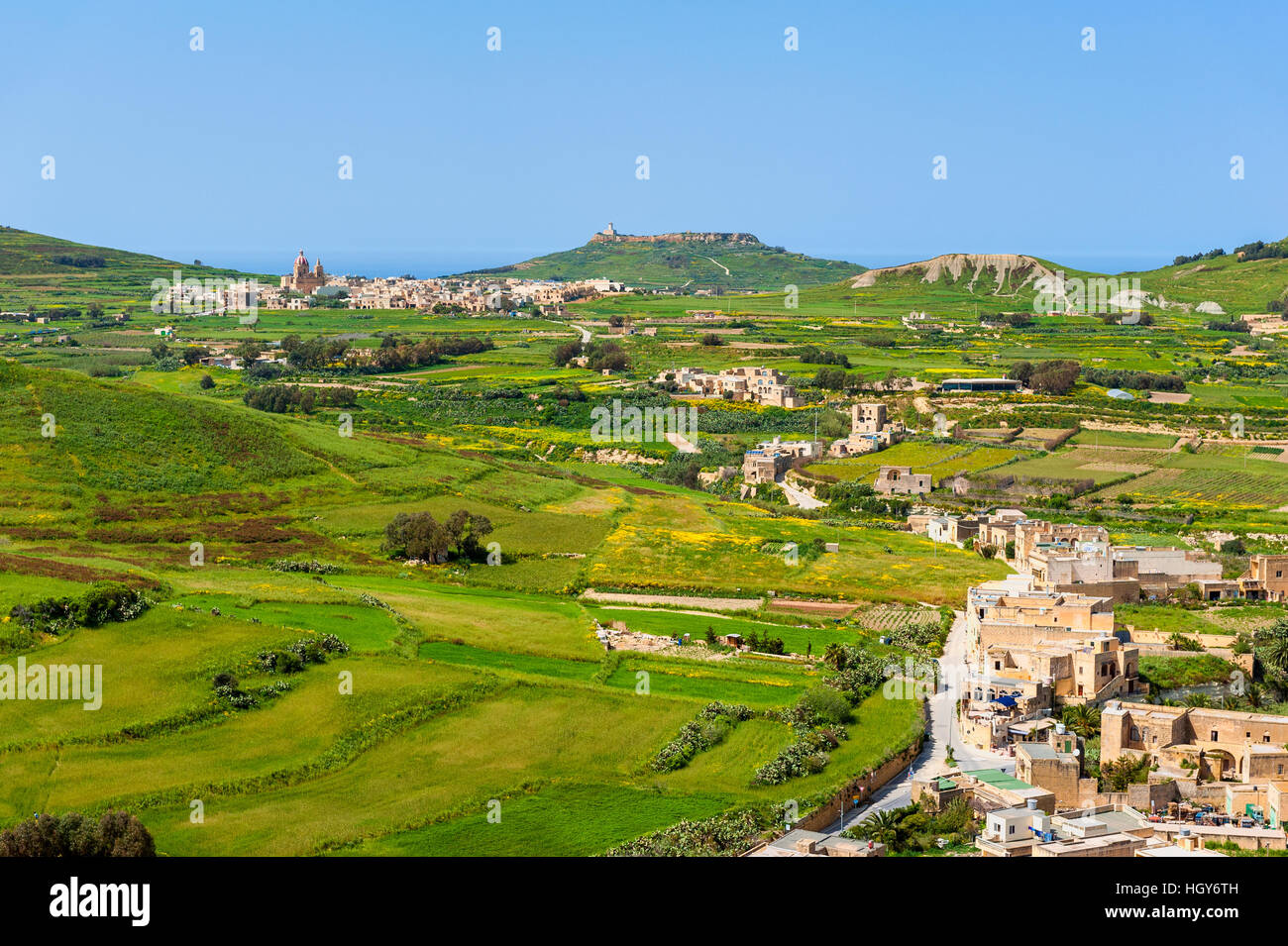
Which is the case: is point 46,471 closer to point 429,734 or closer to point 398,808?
point 429,734

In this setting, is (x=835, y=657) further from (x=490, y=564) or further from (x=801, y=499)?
(x=801, y=499)

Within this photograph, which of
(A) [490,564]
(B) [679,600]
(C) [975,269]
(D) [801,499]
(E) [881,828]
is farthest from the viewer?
(C) [975,269]

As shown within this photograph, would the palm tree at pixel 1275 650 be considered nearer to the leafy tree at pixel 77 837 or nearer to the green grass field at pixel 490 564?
the green grass field at pixel 490 564

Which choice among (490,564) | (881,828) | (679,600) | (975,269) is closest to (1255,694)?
(881,828)

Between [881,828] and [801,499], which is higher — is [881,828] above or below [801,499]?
below

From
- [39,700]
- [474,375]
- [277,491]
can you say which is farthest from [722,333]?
[39,700]

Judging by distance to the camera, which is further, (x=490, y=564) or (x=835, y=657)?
(x=490, y=564)

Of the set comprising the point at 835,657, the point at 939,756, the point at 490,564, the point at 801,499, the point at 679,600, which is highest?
the point at 801,499

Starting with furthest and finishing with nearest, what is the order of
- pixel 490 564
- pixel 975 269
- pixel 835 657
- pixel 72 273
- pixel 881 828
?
pixel 975 269, pixel 72 273, pixel 490 564, pixel 835 657, pixel 881 828
